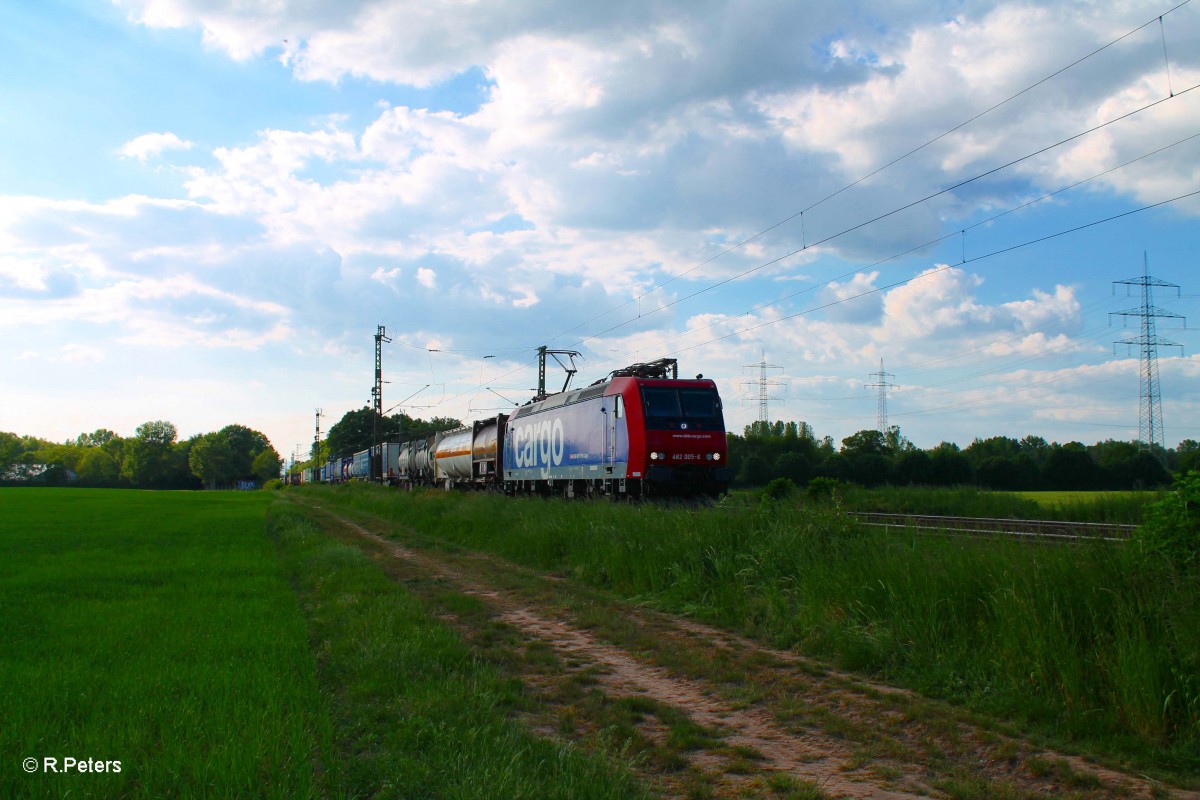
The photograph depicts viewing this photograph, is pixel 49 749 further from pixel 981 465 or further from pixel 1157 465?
pixel 981 465

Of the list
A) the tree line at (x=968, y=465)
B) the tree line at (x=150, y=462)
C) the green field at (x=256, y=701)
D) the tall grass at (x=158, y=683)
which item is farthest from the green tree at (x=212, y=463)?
the green field at (x=256, y=701)

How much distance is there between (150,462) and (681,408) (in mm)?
135575

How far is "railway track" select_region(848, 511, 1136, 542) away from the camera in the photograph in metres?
7.71

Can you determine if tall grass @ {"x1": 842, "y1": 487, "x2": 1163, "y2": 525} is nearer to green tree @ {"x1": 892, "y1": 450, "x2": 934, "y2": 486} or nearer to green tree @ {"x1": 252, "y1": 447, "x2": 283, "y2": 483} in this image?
green tree @ {"x1": 892, "y1": 450, "x2": 934, "y2": 486}

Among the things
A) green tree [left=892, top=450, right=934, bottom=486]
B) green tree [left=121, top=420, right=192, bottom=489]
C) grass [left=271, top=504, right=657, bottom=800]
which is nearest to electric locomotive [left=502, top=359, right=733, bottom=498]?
grass [left=271, top=504, right=657, bottom=800]

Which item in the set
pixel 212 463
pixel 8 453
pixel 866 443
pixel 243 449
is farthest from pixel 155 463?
pixel 866 443

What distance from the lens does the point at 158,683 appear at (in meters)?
6.24

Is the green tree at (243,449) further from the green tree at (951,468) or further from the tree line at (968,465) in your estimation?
the green tree at (951,468)

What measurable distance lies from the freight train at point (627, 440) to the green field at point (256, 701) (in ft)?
31.6

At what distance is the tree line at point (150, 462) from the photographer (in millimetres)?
132500

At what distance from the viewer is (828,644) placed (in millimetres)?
8047

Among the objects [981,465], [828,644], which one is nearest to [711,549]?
[828,644]

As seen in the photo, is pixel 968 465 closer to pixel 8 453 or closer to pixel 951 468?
pixel 951 468

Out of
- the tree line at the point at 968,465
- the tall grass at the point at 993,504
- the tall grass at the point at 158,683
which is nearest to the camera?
the tall grass at the point at 158,683
